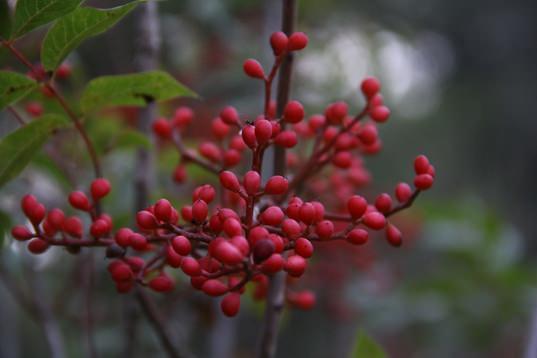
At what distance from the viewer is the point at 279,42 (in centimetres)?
105

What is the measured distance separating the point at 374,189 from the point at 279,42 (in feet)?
13.6

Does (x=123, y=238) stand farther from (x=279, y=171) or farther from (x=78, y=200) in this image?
(x=279, y=171)

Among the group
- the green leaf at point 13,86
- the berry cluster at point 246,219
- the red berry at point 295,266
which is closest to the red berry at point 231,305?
the berry cluster at point 246,219

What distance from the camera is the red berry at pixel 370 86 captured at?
126 cm

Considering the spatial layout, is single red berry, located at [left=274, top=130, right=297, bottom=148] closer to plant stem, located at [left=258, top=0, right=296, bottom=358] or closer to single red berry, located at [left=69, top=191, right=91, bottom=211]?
plant stem, located at [left=258, top=0, right=296, bottom=358]

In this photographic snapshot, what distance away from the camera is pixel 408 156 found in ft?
29.4

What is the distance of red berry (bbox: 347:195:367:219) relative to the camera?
1045mm

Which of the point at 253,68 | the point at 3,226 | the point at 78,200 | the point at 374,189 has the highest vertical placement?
the point at 253,68

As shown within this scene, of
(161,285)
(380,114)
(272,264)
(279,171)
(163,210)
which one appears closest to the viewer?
(272,264)

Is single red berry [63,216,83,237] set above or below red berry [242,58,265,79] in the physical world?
below

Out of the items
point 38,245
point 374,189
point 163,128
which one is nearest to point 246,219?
point 38,245

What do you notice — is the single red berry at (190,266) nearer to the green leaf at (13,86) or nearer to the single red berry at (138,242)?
the single red berry at (138,242)

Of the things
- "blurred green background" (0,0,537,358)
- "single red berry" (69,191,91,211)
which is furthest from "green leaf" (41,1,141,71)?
"single red berry" (69,191,91,211)

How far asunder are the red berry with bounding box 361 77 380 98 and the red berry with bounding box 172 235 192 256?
21.4 inches
